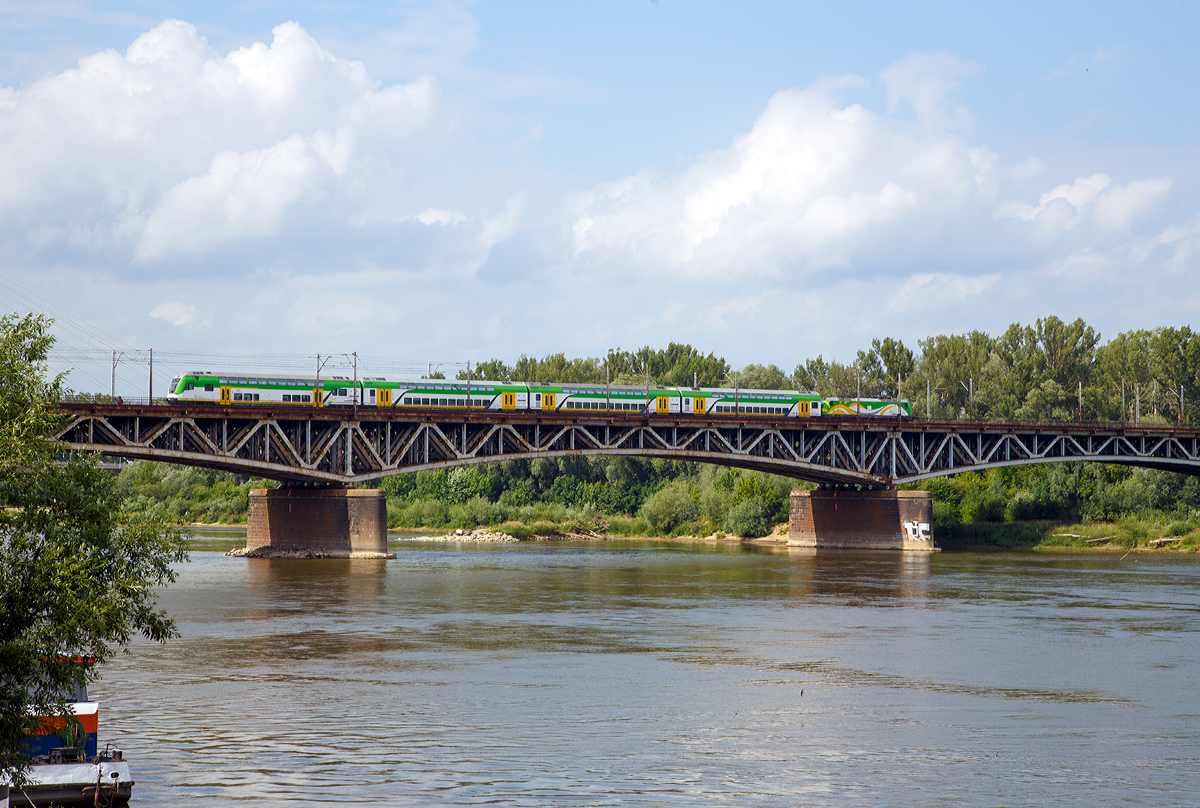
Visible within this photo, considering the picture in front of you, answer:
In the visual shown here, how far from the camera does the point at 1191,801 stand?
72.0 ft

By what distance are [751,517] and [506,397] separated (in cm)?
3512

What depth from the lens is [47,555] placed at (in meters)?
18.0

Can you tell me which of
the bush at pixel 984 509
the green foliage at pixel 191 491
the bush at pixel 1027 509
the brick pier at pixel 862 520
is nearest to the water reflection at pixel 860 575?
the brick pier at pixel 862 520

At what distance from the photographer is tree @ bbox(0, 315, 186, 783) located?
17.6 m

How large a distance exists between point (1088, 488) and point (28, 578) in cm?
11320

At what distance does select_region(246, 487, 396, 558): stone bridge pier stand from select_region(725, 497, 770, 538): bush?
4530 cm

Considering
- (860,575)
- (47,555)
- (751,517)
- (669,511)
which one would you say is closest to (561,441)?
(751,517)

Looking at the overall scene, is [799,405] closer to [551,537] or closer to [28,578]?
[551,537]

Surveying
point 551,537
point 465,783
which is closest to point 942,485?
point 551,537

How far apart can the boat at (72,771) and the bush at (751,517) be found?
102907mm

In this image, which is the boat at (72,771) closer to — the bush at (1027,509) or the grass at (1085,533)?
the grass at (1085,533)

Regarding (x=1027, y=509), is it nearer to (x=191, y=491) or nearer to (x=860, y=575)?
(x=860, y=575)

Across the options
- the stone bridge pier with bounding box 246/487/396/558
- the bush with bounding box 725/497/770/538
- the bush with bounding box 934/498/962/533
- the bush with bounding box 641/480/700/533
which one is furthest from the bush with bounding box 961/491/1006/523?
the stone bridge pier with bounding box 246/487/396/558

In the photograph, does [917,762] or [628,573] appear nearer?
[917,762]
